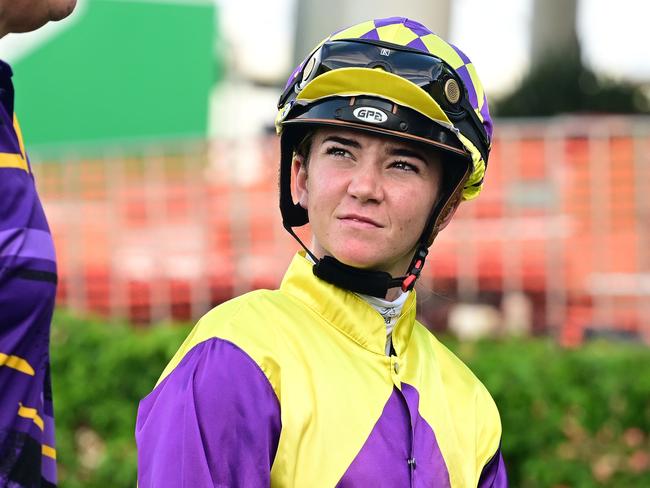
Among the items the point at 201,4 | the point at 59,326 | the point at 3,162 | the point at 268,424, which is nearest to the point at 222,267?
the point at 59,326

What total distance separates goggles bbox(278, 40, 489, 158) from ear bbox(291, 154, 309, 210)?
0.14 metres

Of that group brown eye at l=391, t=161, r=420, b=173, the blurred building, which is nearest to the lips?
brown eye at l=391, t=161, r=420, b=173

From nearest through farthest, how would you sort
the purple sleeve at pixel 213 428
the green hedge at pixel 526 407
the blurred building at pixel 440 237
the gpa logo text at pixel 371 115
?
the purple sleeve at pixel 213 428 < the gpa logo text at pixel 371 115 < the green hedge at pixel 526 407 < the blurred building at pixel 440 237

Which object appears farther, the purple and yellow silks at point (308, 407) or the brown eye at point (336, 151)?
the brown eye at point (336, 151)

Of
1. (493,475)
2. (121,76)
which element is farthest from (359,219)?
(121,76)

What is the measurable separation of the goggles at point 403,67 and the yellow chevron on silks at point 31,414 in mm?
852

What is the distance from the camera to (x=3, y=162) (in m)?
2.52

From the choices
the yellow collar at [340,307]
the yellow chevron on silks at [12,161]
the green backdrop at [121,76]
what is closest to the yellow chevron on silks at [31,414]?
the yellow chevron on silks at [12,161]

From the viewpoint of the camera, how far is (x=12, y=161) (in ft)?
8.36

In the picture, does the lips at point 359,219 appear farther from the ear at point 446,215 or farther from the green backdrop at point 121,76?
the green backdrop at point 121,76

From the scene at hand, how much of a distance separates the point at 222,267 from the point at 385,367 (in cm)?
537

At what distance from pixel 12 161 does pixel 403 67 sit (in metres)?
0.86

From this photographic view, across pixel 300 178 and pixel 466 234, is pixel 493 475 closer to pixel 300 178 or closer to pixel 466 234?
pixel 300 178

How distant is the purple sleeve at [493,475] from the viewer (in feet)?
8.05
